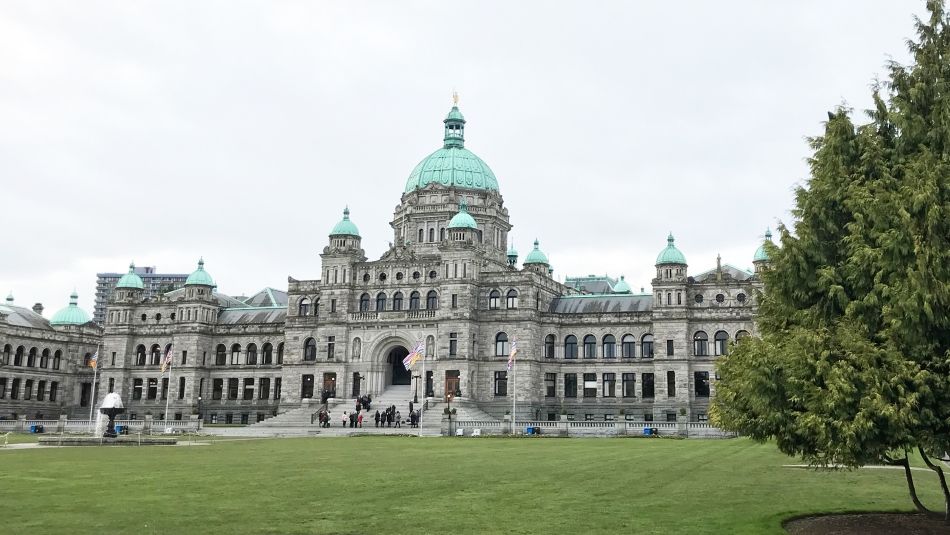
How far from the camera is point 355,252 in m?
91.9

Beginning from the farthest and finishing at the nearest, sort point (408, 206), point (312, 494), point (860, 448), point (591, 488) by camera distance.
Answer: point (408, 206)
point (591, 488)
point (312, 494)
point (860, 448)

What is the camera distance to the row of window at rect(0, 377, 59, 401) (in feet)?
329

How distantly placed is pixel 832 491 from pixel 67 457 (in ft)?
99.6

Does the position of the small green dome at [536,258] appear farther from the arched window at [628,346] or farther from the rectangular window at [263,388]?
the rectangular window at [263,388]

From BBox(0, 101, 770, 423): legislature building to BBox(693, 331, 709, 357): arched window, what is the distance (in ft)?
0.45

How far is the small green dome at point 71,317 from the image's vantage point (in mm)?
112281

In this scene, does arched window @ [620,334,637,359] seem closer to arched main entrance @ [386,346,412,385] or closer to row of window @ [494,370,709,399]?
row of window @ [494,370,709,399]

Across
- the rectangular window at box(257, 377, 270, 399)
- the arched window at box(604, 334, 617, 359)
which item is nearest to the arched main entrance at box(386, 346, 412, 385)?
the rectangular window at box(257, 377, 270, 399)

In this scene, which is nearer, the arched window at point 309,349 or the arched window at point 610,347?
the arched window at point 610,347

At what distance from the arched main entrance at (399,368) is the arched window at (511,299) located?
12.2 metres

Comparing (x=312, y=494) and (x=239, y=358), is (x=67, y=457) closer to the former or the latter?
(x=312, y=494)

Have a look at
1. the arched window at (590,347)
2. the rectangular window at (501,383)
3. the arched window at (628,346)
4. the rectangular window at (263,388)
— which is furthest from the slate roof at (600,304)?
the rectangular window at (263,388)

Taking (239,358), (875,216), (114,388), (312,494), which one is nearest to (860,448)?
(875,216)

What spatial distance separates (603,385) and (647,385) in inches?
171
